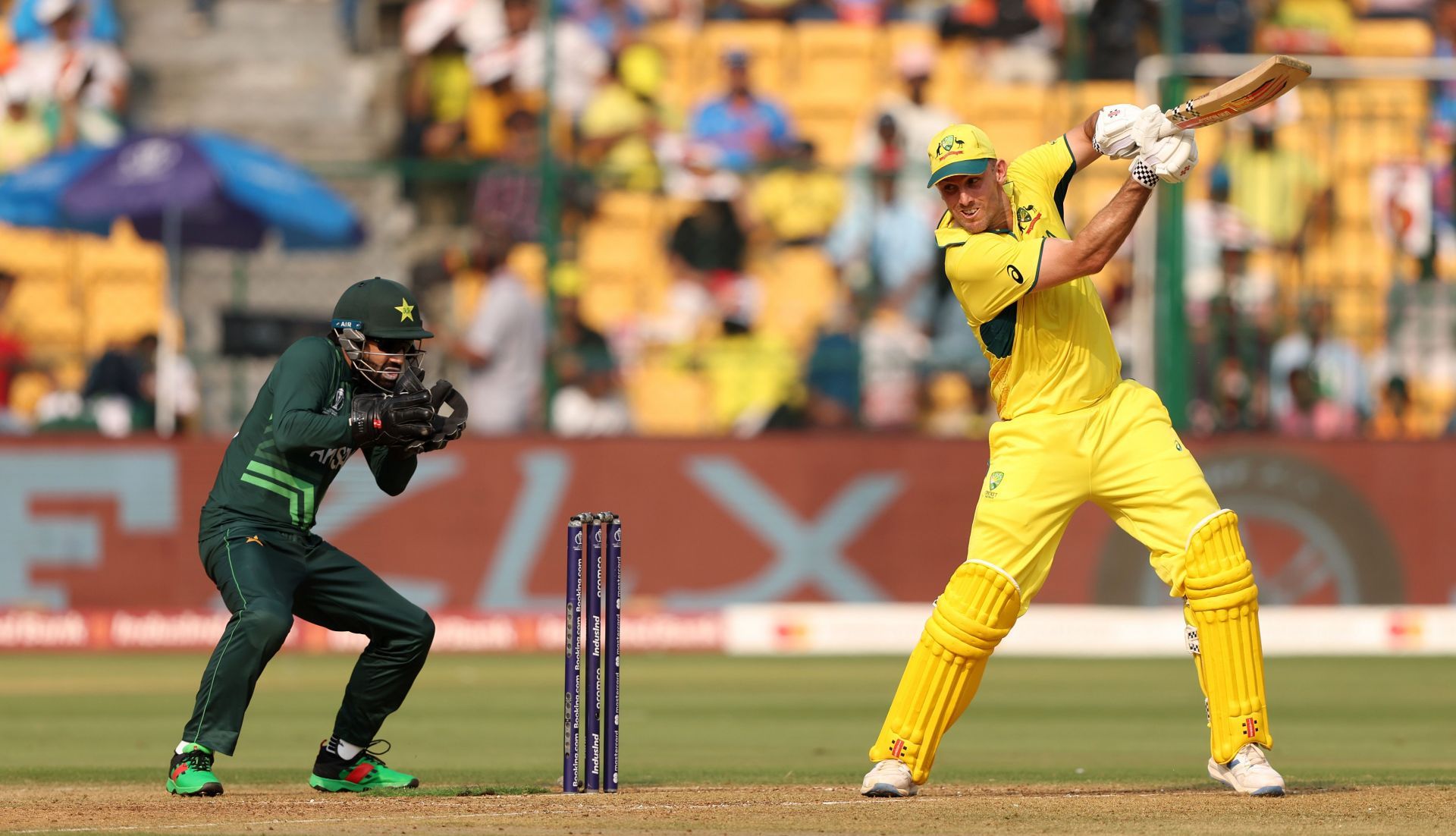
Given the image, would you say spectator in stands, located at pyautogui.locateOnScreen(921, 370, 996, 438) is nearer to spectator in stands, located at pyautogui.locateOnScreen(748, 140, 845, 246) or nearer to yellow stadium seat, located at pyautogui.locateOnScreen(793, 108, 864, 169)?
spectator in stands, located at pyautogui.locateOnScreen(748, 140, 845, 246)

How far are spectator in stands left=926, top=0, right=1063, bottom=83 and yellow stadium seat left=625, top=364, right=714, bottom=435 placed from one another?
12.4 feet

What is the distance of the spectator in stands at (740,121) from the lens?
52.8 feet

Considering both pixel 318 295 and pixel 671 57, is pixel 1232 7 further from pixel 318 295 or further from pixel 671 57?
pixel 318 295

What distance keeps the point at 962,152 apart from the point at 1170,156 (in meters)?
0.61

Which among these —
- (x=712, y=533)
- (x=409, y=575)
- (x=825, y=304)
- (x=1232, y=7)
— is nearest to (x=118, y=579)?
(x=409, y=575)

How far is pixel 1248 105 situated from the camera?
691cm

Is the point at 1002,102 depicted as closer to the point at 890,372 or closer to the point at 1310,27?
the point at 1310,27

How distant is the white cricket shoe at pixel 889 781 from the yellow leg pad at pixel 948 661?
2 centimetres

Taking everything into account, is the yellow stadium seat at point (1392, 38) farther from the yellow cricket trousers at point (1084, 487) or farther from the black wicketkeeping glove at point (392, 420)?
the black wicketkeeping glove at point (392, 420)

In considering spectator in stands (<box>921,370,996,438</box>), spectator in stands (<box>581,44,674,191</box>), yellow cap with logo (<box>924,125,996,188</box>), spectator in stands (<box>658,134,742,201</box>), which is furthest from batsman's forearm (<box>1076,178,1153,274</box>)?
spectator in stands (<box>581,44,674,191</box>)

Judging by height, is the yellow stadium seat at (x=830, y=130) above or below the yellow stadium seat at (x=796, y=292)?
above

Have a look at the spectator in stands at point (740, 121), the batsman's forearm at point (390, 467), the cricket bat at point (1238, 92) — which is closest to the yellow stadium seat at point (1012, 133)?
the spectator in stands at point (740, 121)

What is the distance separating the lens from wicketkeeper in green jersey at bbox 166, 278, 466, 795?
22.0 ft

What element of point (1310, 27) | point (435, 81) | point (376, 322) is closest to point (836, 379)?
point (435, 81)
